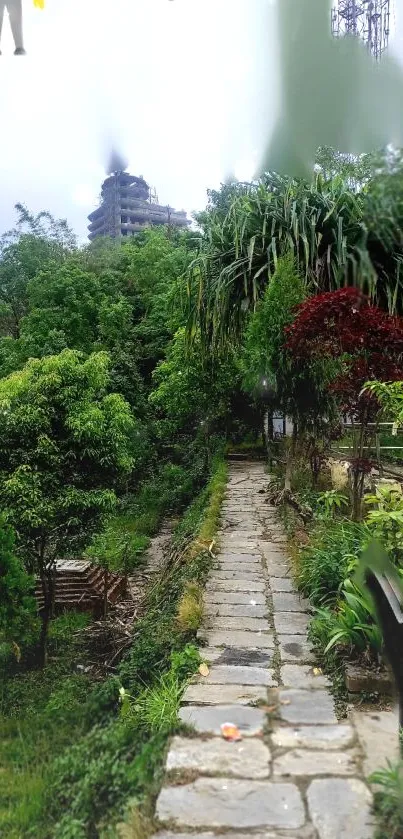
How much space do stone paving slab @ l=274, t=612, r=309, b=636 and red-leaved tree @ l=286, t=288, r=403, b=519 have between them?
122 centimetres

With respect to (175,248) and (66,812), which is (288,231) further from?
(175,248)

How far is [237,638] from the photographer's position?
9.71 ft

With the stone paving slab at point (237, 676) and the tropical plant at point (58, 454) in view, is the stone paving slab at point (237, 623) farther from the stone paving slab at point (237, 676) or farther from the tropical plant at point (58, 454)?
the tropical plant at point (58, 454)

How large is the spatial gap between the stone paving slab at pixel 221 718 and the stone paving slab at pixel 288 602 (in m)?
1.26

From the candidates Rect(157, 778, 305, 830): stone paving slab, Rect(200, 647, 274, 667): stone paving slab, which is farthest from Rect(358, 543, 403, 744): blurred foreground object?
Rect(200, 647, 274, 667): stone paving slab

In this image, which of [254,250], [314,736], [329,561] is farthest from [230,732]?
[254,250]

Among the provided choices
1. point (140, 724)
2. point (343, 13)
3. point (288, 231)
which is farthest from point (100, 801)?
point (288, 231)

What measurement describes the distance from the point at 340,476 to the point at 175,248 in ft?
32.0

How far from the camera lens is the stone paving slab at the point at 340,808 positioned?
4.63ft

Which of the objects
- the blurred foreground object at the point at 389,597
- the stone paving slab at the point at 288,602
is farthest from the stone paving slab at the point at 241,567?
the blurred foreground object at the point at 389,597

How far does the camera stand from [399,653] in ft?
4.38

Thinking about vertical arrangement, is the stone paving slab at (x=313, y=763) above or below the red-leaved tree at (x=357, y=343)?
below

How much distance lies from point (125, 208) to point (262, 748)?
160 centimetres

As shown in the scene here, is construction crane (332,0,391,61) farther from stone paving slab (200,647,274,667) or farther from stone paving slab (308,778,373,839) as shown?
stone paving slab (200,647,274,667)
